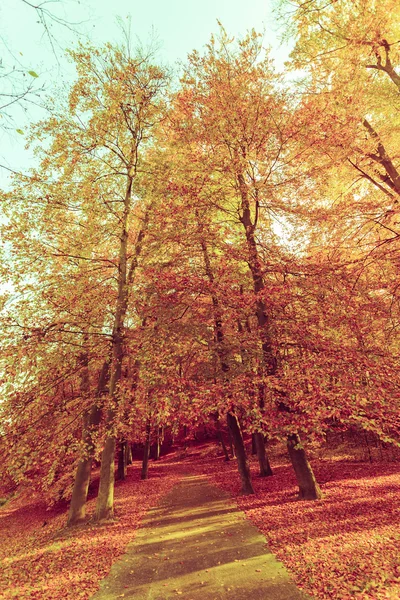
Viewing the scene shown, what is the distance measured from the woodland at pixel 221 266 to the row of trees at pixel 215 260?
0.07 m

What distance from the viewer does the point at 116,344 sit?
1037 centimetres

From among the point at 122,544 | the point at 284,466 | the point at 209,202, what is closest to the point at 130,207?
the point at 209,202

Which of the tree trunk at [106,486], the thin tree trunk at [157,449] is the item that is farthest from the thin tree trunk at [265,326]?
the thin tree trunk at [157,449]

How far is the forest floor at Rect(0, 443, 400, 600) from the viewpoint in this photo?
535cm

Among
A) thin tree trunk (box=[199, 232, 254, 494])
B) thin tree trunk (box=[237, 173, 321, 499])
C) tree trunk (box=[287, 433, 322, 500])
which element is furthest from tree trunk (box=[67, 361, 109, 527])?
tree trunk (box=[287, 433, 322, 500])

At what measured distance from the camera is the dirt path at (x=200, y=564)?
5.51 metres

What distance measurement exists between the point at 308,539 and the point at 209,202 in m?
9.48

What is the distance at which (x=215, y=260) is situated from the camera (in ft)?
40.7

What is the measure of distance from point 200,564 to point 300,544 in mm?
2199

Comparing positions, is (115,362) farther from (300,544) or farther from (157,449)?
(157,449)

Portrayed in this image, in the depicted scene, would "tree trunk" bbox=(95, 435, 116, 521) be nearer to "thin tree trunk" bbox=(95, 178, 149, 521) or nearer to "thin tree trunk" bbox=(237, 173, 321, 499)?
"thin tree trunk" bbox=(95, 178, 149, 521)

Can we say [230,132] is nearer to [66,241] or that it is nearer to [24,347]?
[66,241]

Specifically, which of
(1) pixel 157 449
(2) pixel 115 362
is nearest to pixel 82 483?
(2) pixel 115 362

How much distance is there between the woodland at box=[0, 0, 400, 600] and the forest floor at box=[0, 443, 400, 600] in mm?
312
